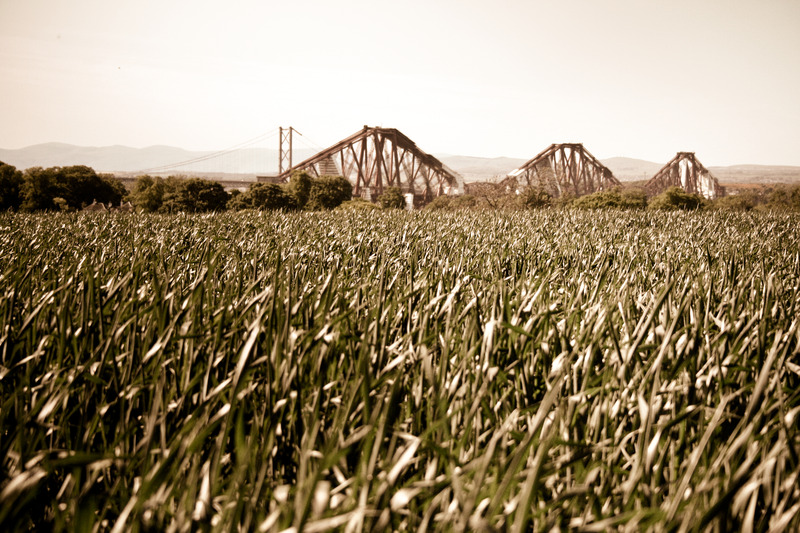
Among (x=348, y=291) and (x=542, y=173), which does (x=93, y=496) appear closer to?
(x=348, y=291)

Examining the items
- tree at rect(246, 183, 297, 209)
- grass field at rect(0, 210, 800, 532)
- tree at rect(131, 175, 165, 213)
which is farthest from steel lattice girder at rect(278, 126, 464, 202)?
grass field at rect(0, 210, 800, 532)

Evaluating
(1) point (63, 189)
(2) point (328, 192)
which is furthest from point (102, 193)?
(2) point (328, 192)

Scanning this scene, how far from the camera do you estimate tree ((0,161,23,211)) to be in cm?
4219

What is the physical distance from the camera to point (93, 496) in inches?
A: 33.4

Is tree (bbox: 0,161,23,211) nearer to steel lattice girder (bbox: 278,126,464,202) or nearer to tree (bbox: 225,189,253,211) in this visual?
tree (bbox: 225,189,253,211)

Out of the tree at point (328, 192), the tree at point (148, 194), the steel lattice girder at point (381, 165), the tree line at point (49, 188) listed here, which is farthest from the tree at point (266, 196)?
the steel lattice girder at point (381, 165)

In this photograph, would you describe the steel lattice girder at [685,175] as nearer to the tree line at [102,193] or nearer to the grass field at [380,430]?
the tree line at [102,193]

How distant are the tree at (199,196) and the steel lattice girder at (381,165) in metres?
34.4

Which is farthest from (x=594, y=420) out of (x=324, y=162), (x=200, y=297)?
(x=324, y=162)

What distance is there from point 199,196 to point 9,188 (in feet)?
54.1

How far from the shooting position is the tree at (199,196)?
40375 millimetres

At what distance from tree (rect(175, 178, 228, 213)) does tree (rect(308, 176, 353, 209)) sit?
11774mm

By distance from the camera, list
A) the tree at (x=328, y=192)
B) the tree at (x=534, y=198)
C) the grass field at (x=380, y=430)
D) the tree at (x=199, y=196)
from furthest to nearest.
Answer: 1. the tree at (x=328, y=192)
2. the tree at (x=199, y=196)
3. the tree at (x=534, y=198)
4. the grass field at (x=380, y=430)

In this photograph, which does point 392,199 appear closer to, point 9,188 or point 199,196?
point 199,196
